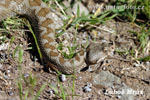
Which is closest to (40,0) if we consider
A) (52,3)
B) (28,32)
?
(52,3)

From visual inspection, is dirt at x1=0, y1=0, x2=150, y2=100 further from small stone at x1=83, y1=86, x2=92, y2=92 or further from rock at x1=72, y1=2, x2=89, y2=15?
rock at x1=72, y1=2, x2=89, y2=15

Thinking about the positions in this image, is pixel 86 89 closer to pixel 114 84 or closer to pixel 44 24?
pixel 114 84

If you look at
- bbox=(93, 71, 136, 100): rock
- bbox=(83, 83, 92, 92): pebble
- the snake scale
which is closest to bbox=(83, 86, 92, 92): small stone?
bbox=(83, 83, 92, 92): pebble

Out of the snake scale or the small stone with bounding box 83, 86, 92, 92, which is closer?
the small stone with bounding box 83, 86, 92, 92

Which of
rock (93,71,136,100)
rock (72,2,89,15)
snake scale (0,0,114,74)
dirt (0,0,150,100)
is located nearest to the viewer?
dirt (0,0,150,100)

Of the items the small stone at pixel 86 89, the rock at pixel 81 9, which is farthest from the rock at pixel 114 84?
the rock at pixel 81 9

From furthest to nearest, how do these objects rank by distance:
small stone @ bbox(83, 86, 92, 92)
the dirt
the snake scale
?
the snake scale < small stone @ bbox(83, 86, 92, 92) < the dirt

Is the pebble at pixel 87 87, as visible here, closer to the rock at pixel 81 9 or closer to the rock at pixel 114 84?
the rock at pixel 114 84

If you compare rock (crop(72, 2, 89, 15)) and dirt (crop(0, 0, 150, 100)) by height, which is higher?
rock (crop(72, 2, 89, 15))
